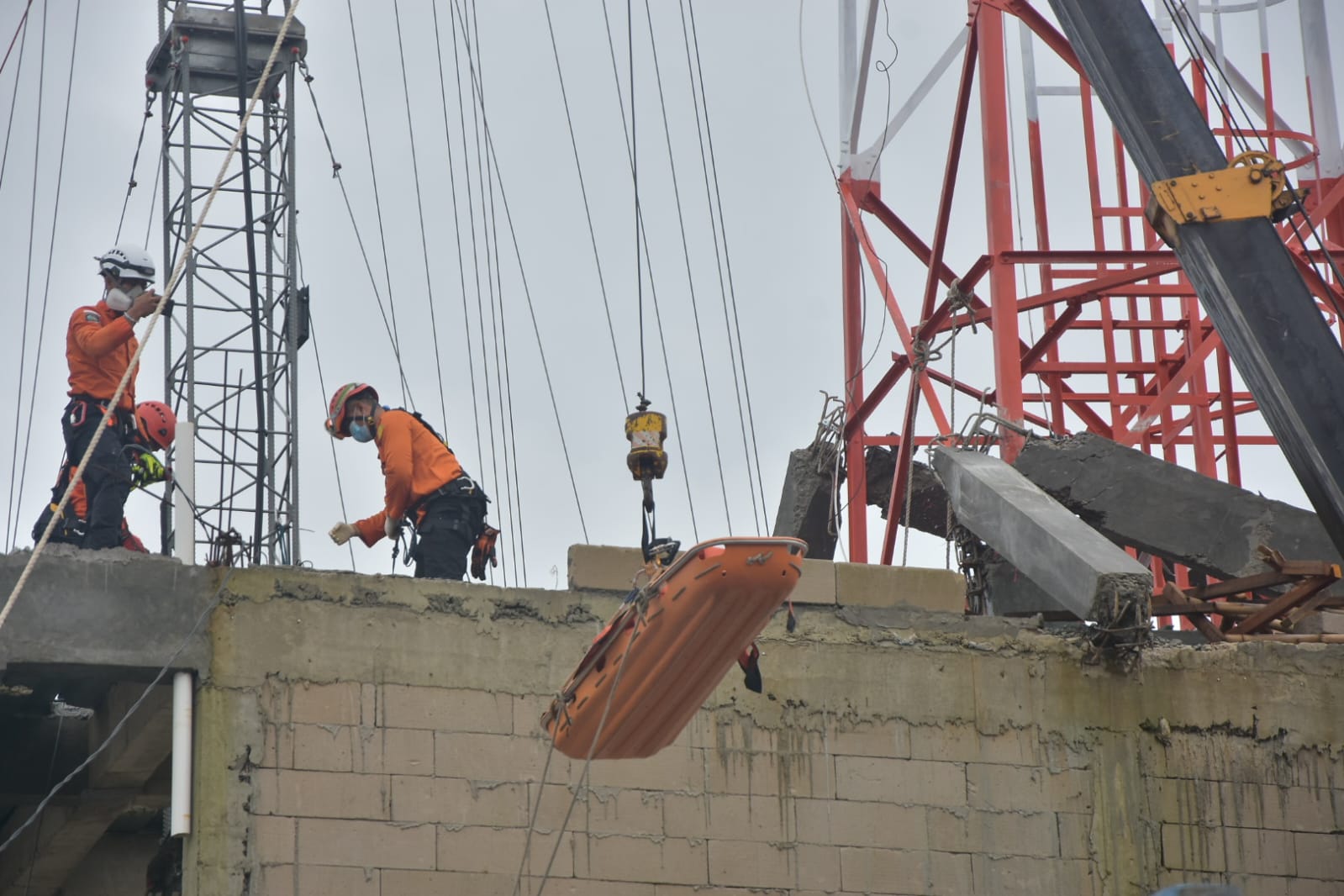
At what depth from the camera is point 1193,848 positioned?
35.4 ft

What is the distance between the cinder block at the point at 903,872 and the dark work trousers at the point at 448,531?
259cm

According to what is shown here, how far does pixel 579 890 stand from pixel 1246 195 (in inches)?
225

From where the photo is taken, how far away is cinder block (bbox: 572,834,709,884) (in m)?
10.2

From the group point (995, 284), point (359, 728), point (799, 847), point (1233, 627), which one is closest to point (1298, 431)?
point (1233, 627)

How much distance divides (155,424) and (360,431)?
4.93ft

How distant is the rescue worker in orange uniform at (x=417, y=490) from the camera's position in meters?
11.2

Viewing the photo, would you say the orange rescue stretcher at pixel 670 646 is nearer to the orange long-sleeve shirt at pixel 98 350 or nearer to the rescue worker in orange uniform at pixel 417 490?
the rescue worker in orange uniform at pixel 417 490

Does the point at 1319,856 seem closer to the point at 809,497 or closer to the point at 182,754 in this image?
the point at 182,754

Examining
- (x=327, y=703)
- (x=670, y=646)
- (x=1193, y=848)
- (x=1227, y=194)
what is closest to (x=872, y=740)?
(x=1193, y=848)

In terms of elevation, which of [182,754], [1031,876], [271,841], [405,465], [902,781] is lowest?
[1031,876]

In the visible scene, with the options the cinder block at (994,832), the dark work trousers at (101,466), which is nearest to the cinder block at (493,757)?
the cinder block at (994,832)

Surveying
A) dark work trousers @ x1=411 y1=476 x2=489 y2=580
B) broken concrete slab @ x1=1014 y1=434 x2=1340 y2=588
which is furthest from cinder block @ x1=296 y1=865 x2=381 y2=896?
broken concrete slab @ x1=1014 y1=434 x2=1340 y2=588

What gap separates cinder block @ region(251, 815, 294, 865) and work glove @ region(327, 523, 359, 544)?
6.56 ft

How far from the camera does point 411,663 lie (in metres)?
10.2
